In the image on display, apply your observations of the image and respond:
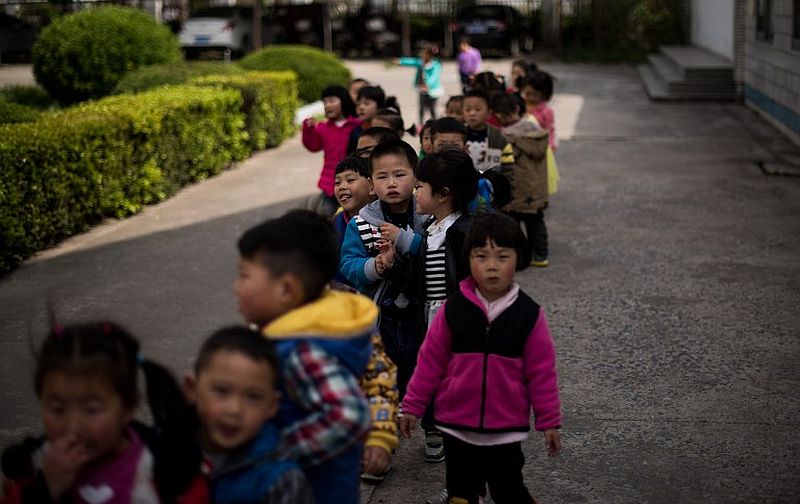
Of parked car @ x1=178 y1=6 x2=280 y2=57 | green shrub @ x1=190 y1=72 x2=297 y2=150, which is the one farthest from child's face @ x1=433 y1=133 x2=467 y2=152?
parked car @ x1=178 y1=6 x2=280 y2=57

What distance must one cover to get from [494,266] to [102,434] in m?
1.58

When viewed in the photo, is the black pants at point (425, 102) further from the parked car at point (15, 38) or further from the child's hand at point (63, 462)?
the parked car at point (15, 38)

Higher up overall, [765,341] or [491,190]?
[491,190]

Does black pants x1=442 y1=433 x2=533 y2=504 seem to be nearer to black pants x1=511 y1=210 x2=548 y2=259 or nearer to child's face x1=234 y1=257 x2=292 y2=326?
child's face x1=234 y1=257 x2=292 y2=326

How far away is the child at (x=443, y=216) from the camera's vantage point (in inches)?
179

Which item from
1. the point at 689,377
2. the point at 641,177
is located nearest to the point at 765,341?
the point at 689,377

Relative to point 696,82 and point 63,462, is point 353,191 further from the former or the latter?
point 696,82

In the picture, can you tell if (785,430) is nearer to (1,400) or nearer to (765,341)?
(765,341)

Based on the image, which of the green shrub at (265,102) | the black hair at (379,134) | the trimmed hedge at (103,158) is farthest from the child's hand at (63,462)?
the green shrub at (265,102)

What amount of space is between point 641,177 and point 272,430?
10608 millimetres

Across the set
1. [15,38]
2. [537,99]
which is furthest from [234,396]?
[15,38]

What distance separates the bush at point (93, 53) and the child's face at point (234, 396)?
1651cm

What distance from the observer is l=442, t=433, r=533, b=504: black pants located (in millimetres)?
3855

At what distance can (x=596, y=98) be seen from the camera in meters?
22.0
